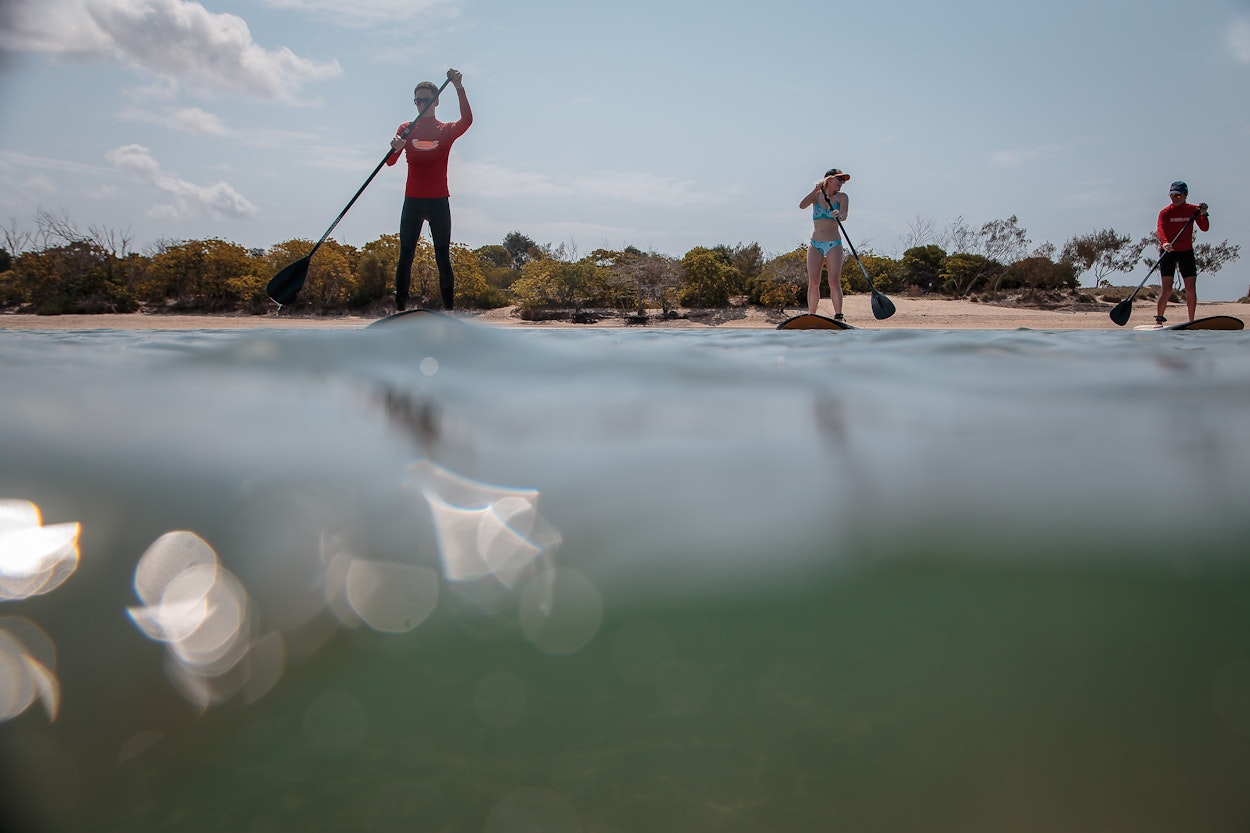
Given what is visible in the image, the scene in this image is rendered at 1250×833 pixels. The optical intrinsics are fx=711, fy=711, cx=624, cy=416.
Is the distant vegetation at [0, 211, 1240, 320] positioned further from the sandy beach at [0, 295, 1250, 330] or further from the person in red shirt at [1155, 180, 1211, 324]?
the person in red shirt at [1155, 180, 1211, 324]

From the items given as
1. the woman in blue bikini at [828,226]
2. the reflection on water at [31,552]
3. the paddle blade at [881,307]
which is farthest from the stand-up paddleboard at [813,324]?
the reflection on water at [31,552]

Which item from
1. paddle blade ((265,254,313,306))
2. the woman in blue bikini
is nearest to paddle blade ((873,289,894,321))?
the woman in blue bikini

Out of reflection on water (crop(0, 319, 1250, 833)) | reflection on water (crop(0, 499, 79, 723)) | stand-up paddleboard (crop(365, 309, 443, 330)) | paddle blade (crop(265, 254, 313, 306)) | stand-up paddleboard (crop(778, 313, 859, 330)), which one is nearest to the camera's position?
reflection on water (crop(0, 319, 1250, 833))

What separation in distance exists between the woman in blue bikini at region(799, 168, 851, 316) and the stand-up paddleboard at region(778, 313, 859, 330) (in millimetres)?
984

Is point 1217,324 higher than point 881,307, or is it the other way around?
point 881,307

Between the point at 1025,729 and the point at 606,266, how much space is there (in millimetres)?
18043

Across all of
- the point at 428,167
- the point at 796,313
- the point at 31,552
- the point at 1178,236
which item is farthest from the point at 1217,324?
the point at 796,313

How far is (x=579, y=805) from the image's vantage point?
857 mm

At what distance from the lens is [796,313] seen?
16.8 metres

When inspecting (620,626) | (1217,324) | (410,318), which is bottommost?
(620,626)

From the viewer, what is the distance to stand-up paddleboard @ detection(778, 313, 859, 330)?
6207 mm

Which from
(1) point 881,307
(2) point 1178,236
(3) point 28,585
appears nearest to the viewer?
(3) point 28,585

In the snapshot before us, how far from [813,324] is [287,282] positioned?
14.8 ft

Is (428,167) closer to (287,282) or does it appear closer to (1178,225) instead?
(287,282)
